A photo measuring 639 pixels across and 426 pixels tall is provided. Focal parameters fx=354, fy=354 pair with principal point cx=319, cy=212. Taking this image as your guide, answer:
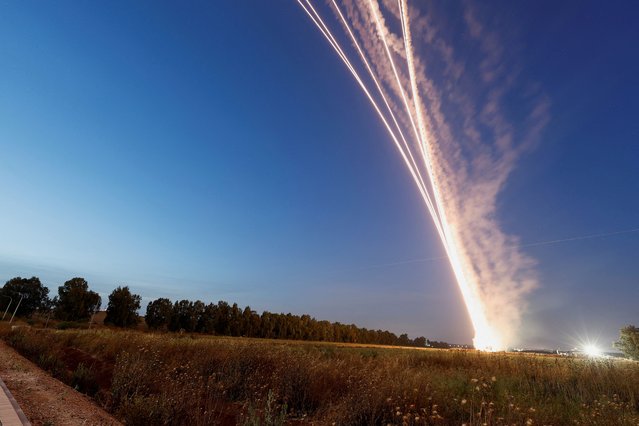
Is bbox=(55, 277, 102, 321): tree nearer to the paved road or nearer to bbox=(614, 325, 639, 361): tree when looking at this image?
the paved road

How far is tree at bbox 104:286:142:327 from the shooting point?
262 ft

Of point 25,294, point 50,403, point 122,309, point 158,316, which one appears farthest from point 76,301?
point 50,403

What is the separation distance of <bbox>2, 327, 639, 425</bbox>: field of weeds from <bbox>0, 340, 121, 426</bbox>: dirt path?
20.1 inches

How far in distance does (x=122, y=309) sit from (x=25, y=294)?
32040 millimetres

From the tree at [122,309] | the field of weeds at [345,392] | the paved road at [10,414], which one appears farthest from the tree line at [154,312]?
the paved road at [10,414]

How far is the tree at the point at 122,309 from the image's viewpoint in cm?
7988

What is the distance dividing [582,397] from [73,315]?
303ft

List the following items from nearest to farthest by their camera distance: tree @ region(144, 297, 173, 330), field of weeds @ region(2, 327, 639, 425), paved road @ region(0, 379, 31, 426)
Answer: paved road @ region(0, 379, 31, 426), field of weeds @ region(2, 327, 639, 425), tree @ region(144, 297, 173, 330)

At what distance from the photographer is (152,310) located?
84938 millimetres

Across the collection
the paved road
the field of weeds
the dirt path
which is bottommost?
the dirt path

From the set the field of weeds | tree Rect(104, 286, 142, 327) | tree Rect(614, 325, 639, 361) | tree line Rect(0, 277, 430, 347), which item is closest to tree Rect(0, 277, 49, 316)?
tree line Rect(0, 277, 430, 347)

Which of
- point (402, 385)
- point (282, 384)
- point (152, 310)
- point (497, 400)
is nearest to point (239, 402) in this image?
point (282, 384)

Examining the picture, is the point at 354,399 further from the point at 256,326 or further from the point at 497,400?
the point at 256,326

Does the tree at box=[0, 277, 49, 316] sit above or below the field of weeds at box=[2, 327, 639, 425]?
above
